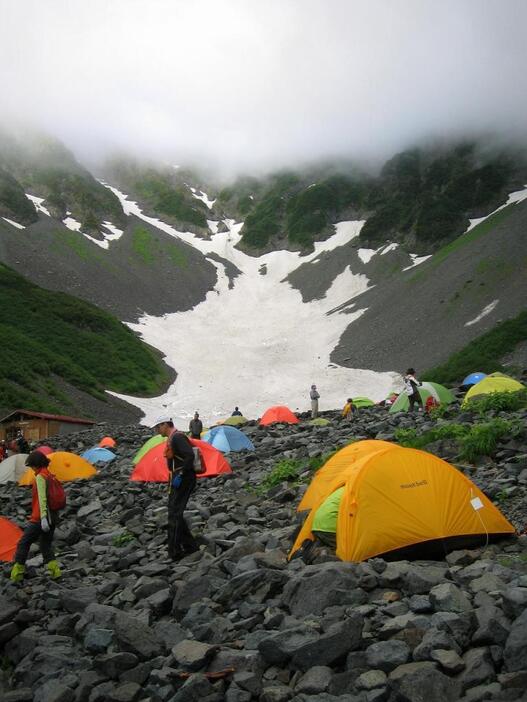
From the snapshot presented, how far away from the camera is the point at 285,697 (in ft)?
16.5

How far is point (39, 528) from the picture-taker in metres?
10.2

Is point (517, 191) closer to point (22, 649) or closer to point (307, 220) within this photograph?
point (307, 220)

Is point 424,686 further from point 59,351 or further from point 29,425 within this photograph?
point 59,351

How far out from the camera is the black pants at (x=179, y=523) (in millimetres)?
9758

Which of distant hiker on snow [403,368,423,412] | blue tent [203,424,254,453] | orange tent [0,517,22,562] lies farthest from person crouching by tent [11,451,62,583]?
distant hiker on snow [403,368,423,412]

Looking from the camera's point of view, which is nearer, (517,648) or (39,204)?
(517,648)

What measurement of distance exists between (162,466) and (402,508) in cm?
1169

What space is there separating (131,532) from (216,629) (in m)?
6.17

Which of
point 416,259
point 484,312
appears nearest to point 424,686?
point 484,312

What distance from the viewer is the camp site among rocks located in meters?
4.97

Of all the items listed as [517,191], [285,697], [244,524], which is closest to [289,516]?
[244,524]

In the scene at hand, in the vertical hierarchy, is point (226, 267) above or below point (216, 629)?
above

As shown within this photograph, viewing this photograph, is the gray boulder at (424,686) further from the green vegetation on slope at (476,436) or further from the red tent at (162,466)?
the red tent at (162,466)

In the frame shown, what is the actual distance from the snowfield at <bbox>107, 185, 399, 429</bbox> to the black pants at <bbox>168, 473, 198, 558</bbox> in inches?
1625
